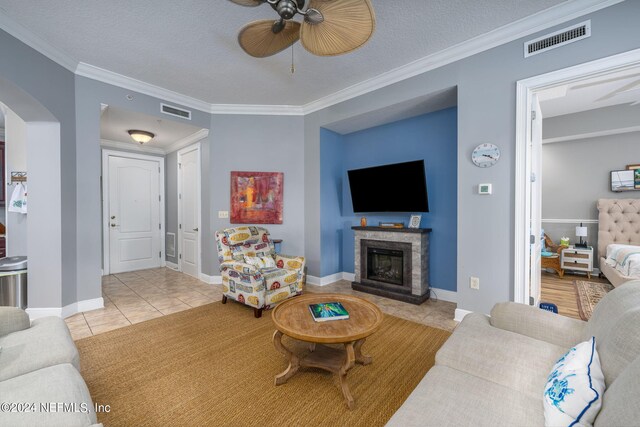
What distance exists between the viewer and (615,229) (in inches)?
165

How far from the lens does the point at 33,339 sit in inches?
56.8

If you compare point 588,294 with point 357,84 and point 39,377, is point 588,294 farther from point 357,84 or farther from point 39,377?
point 39,377

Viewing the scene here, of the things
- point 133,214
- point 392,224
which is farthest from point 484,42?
point 133,214

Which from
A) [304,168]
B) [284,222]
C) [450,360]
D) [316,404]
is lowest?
[316,404]

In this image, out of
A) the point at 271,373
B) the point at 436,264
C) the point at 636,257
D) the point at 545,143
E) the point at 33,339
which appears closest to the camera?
the point at 33,339

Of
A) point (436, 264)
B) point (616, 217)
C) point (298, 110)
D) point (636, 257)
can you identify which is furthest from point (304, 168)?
point (616, 217)

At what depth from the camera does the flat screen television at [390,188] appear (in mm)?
3486

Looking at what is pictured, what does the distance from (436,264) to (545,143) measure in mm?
3423

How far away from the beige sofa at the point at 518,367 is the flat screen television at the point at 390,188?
2078 mm

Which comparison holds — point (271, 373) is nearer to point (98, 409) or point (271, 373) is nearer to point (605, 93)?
point (98, 409)

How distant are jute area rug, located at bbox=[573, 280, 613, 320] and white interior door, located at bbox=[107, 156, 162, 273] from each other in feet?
22.7

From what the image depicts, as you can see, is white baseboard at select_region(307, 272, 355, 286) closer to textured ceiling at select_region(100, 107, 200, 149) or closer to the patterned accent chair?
the patterned accent chair

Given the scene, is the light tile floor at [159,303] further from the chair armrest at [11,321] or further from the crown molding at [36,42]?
the crown molding at [36,42]

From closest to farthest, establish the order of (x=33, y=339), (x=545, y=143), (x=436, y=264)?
(x=33, y=339) → (x=436, y=264) → (x=545, y=143)
